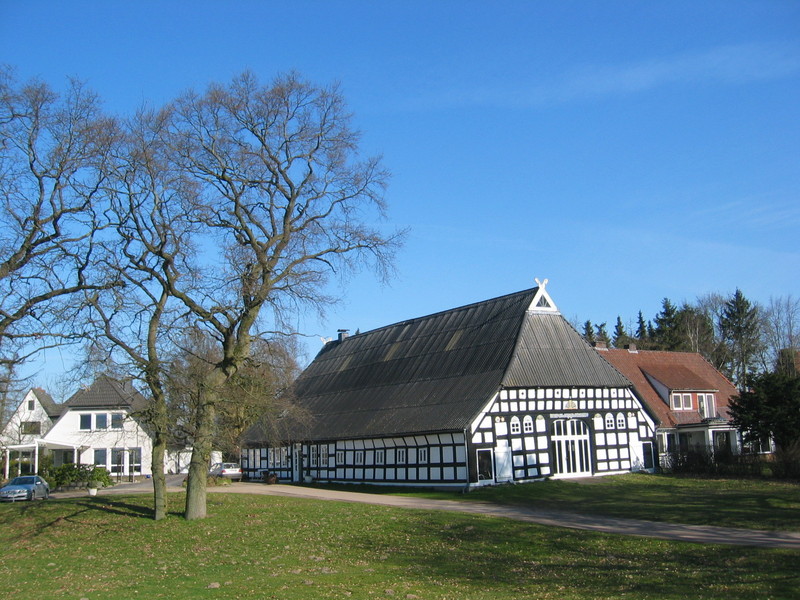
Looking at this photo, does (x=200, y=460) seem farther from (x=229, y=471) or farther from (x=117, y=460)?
(x=117, y=460)

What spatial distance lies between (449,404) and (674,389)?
16676 millimetres

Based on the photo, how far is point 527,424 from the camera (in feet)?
114

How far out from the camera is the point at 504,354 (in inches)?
1425

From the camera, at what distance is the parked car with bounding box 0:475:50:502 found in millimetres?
37609

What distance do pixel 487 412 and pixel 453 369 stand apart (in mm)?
5054

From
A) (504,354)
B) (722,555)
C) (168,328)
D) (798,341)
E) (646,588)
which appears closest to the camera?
(646,588)

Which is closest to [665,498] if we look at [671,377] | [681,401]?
[681,401]

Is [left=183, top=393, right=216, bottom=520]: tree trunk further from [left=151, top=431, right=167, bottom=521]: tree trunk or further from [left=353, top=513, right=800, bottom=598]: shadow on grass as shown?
[left=353, top=513, right=800, bottom=598]: shadow on grass

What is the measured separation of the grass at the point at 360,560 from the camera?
14391mm

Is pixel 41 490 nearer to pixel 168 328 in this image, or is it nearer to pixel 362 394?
pixel 362 394

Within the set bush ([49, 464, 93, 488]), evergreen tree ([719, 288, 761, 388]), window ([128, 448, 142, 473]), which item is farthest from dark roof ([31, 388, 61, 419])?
evergreen tree ([719, 288, 761, 388])

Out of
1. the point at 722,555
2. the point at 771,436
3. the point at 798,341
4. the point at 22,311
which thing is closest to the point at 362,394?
the point at 771,436

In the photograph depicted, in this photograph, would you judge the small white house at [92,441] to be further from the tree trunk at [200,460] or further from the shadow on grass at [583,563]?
the shadow on grass at [583,563]

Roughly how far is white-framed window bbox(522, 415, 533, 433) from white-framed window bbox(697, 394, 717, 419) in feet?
53.2
